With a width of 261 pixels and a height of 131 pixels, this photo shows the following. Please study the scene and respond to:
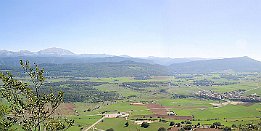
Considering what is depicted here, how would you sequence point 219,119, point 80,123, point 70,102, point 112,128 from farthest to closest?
point 70,102 < point 219,119 < point 80,123 < point 112,128

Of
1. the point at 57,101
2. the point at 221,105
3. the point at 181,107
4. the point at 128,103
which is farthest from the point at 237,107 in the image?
the point at 57,101

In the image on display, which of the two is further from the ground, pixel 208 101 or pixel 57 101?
pixel 57 101

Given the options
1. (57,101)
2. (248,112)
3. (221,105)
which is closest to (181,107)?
(221,105)

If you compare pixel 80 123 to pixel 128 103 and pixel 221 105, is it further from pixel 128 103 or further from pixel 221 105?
pixel 221 105

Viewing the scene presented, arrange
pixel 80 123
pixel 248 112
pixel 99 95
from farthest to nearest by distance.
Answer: pixel 99 95
pixel 248 112
pixel 80 123

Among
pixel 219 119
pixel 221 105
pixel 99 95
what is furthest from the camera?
pixel 99 95

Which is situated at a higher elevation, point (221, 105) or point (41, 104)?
point (41, 104)

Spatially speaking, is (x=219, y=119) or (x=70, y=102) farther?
(x=70, y=102)

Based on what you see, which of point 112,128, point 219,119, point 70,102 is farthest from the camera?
point 70,102

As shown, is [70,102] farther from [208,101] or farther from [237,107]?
[237,107]
